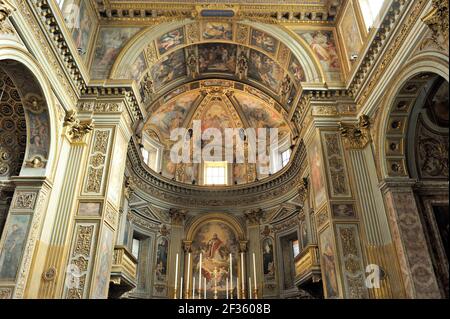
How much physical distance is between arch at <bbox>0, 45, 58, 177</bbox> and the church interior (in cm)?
5

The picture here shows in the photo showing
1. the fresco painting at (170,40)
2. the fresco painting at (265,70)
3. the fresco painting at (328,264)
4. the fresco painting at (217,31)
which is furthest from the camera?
the fresco painting at (265,70)

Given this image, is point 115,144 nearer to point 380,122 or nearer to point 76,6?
point 76,6

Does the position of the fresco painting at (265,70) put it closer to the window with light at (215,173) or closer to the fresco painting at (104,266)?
the window with light at (215,173)

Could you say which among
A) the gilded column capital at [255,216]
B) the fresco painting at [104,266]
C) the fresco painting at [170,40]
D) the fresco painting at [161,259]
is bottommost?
the fresco painting at [104,266]

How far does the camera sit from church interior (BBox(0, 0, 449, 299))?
924 cm

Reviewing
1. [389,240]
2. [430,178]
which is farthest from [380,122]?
[389,240]

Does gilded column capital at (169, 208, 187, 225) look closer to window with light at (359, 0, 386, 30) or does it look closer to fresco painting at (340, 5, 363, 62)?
fresco painting at (340, 5, 363, 62)

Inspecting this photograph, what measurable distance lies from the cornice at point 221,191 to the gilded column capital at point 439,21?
9390mm

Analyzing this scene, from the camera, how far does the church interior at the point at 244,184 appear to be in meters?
9.24

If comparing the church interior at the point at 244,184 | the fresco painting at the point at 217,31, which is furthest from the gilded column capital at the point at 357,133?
the fresco painting at the point at 217,31

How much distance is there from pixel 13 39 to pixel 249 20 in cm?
931

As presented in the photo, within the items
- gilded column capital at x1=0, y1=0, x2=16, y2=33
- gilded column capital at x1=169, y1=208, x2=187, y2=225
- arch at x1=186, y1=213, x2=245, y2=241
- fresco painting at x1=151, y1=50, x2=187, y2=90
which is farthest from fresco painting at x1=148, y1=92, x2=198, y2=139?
gilded column capital at x1=0, y1=0, x2=16, y2=33

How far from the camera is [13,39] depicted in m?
8.41

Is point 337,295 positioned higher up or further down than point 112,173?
further down
